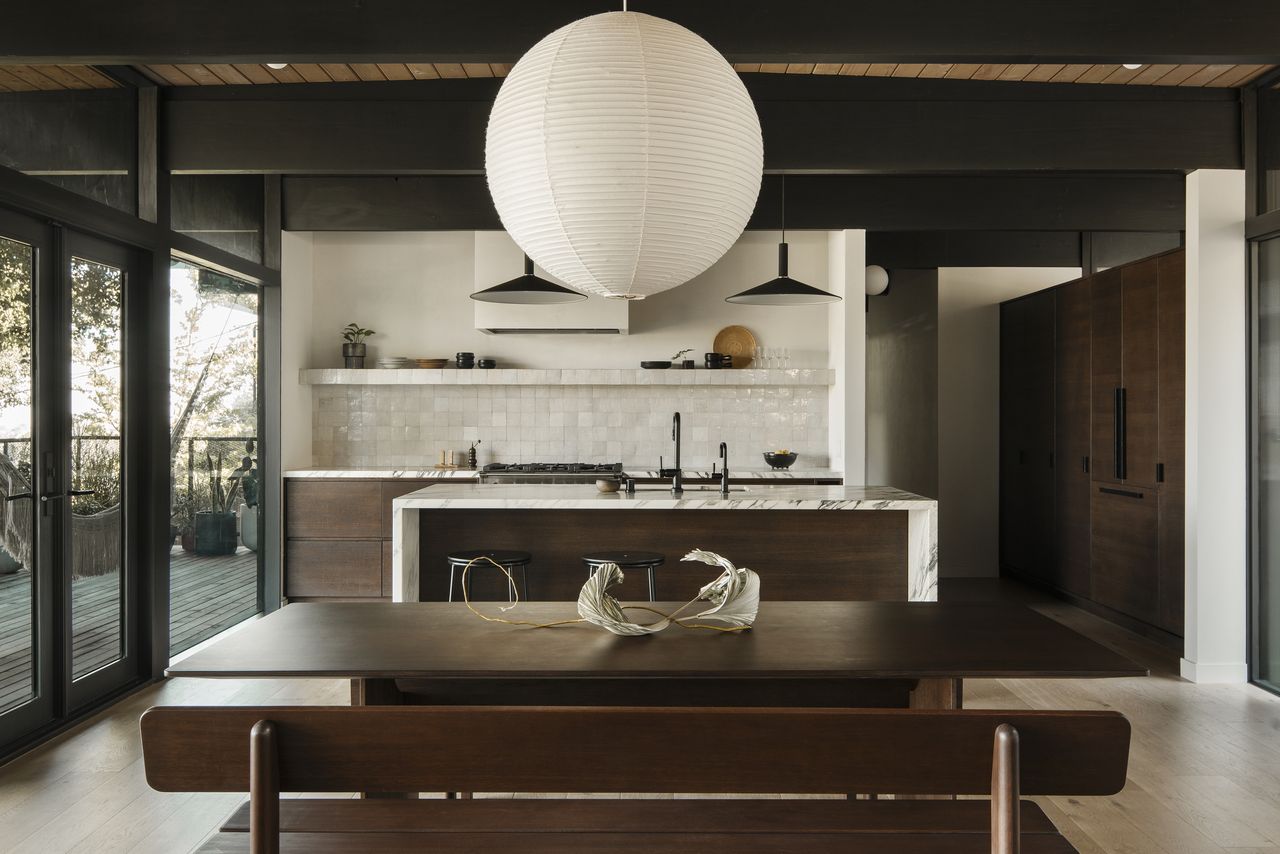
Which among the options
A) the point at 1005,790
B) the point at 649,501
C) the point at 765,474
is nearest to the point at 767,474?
the point at 765,474

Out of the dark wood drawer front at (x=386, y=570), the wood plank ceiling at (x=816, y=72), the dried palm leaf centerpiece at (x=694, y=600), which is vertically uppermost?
the wood plank ceiling at (x=816, y=72)

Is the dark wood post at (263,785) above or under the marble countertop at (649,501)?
under

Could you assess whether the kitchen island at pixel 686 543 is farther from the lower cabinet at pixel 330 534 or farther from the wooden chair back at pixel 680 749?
the wooden chair back at pixel 680 749

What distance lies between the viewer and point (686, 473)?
260 inches

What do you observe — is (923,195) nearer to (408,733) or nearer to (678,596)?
(678,596)

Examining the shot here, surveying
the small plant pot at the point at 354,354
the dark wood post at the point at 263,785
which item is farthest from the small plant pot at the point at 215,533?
the dark wood post at the point at 263,785


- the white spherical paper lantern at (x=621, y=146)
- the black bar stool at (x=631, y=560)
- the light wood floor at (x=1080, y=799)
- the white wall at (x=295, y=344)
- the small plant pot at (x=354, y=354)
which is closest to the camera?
the white spherical paper lantern at (x=621, y=146)

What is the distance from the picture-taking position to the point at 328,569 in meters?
6.28

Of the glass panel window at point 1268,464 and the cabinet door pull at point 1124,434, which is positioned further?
the cabinet door pull at point 1124,434

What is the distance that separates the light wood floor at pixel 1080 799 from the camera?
2.88 meters

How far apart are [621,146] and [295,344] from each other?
528 cm

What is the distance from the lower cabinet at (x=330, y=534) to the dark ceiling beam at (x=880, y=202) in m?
1.82

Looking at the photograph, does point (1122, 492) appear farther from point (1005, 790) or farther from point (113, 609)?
point (113, 609)

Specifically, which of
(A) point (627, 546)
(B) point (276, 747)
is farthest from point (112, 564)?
(B) point (276, 747)
